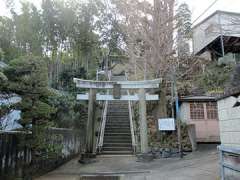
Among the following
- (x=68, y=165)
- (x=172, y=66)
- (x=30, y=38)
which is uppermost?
(x=30, y=38)

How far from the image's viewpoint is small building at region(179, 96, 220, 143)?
517 inches

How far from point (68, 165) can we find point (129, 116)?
16.9ft

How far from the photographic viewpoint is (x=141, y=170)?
803 cm

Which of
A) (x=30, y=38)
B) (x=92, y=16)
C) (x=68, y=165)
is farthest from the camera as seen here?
(x=92, y=16)

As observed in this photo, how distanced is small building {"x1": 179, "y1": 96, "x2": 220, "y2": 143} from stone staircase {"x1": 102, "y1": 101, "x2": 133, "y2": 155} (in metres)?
3.25

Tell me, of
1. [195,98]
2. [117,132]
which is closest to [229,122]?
[117,132]

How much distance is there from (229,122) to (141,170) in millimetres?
3579

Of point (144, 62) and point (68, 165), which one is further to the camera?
point (144, 62)

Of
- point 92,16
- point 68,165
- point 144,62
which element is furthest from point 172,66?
point 92,16

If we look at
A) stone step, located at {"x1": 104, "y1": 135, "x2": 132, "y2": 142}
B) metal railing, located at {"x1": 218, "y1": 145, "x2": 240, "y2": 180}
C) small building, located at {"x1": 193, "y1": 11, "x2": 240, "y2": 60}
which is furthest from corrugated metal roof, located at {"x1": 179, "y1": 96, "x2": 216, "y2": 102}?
metal railing, located at {"x1": 218, "y1": 145, "x2": 240, "y2": 180}

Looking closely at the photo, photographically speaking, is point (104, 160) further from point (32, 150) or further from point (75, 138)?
point (32, 150)

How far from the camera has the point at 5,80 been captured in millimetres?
5480

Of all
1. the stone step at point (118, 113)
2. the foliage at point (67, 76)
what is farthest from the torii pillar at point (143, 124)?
the foliage at point (67, 76)

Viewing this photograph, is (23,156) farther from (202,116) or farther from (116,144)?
(202,116)
